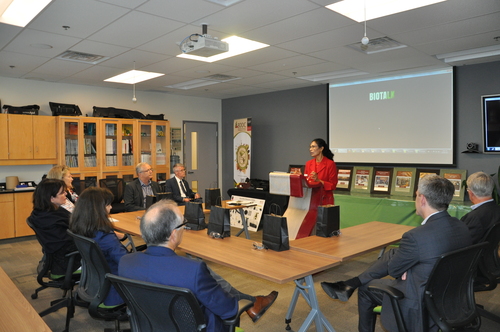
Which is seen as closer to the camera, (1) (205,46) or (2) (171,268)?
(2) (171,268)

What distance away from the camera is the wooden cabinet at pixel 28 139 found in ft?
21.4

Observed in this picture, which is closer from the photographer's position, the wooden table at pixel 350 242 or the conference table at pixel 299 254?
the conference table at pixel 299 254

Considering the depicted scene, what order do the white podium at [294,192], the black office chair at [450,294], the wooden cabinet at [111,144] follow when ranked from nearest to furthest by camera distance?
the black office chair at [450,294] < the white podium at [294,192] < the wooden cabinet at [111,144]

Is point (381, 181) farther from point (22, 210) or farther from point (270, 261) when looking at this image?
point (22, 210)

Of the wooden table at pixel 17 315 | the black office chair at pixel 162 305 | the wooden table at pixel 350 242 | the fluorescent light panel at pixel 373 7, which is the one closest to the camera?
the black office chair at pixel 162 305

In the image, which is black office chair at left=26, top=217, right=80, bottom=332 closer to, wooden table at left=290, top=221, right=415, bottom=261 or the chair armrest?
wooden table at left=290, top=221, right=415, bottom=261

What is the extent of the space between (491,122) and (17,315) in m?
6.10

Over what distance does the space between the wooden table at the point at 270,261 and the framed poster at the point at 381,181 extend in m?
Answer: 4.22

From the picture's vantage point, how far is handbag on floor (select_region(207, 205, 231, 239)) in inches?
132

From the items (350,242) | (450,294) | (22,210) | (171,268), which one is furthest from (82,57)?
(450,294)

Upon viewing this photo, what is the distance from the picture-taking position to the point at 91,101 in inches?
307

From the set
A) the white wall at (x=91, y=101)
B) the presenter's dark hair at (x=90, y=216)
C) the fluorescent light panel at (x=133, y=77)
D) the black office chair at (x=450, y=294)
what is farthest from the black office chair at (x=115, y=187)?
the black office chair at (x=450, y=294)

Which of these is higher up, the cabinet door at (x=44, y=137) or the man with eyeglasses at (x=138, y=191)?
the cabinet door at (x=44, y=137)

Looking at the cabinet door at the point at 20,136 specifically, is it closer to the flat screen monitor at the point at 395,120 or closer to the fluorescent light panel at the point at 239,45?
the fluorescent light panel at the point at 239,45
